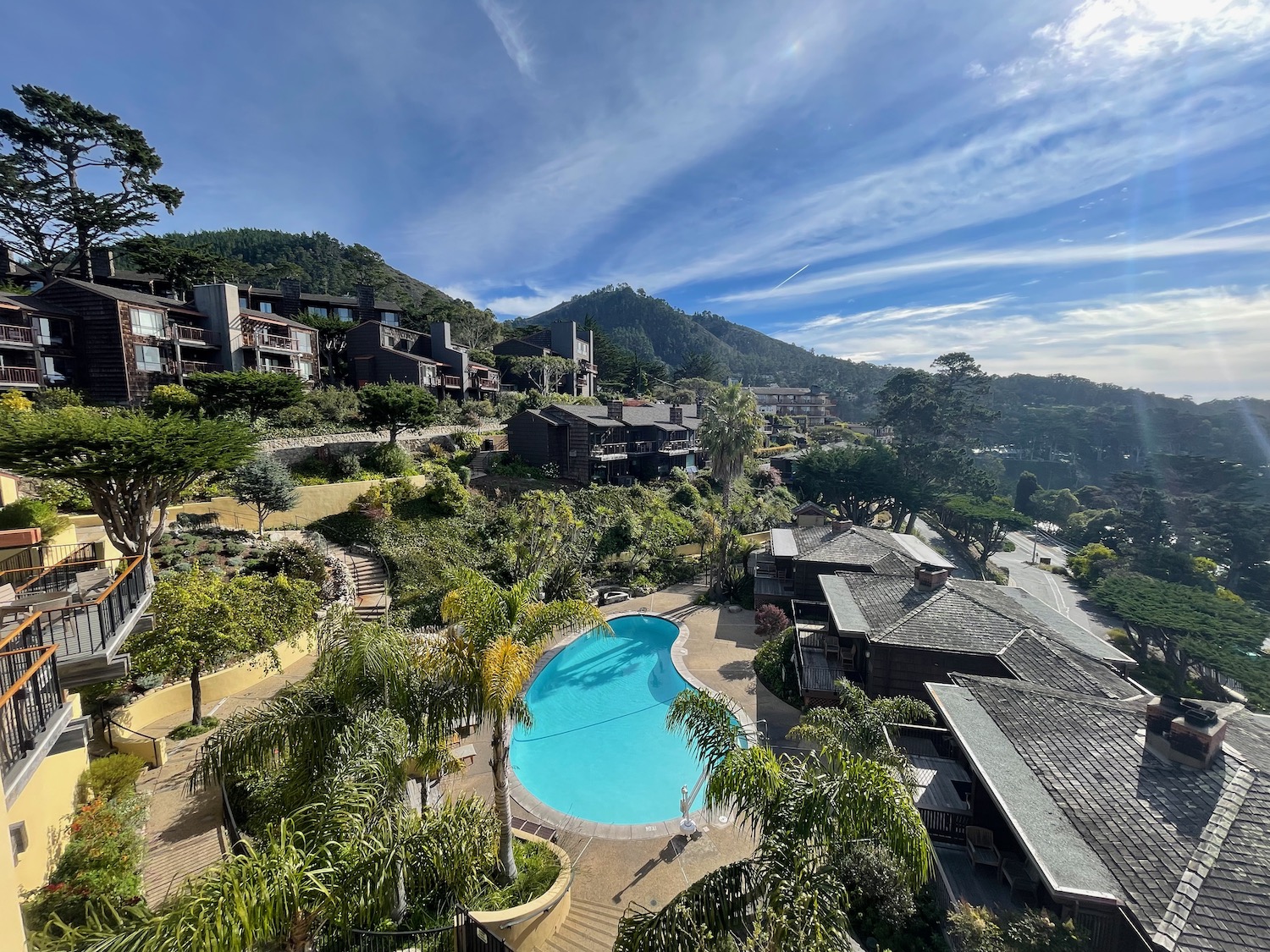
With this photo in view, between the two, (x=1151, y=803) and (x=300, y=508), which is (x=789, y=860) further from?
(x=300, y=508)

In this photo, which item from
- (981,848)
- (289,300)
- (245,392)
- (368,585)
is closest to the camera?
(981,848)

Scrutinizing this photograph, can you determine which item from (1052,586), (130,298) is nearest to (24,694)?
(130,298)

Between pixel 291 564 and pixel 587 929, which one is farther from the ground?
pixel 291 564

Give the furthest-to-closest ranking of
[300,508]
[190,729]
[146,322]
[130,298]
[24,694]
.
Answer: [146,322]
[130,298]
[300,508]
[190,729]
[24,694]

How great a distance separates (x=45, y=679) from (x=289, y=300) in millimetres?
52345

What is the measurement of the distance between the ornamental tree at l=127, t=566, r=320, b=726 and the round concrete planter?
9.27 m

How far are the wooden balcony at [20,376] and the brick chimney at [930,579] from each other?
47003 millimetres

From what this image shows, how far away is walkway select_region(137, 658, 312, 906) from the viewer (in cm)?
854

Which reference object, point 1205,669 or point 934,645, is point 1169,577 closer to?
point 1205,669

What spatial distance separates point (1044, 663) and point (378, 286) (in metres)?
95.4

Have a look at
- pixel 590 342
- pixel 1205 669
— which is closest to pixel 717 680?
pixel 1205 669

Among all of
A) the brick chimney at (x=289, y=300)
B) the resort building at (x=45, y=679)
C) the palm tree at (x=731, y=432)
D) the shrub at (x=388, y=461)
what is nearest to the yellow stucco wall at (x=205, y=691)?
the resort building at (x=45, y=679)

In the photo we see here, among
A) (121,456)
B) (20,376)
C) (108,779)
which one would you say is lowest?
(108,779)

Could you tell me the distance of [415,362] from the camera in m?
43.4
